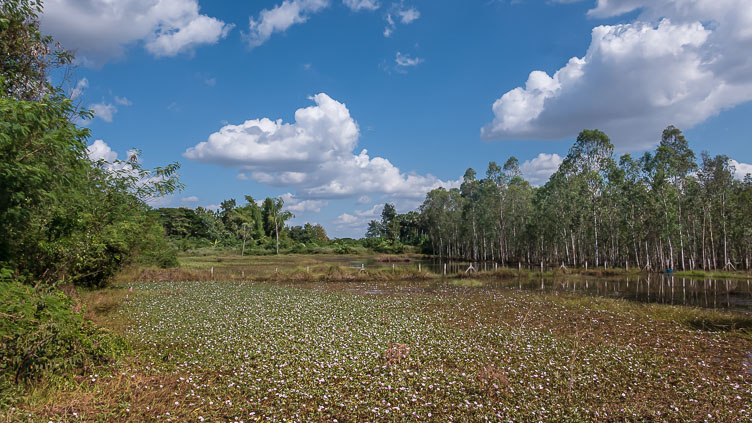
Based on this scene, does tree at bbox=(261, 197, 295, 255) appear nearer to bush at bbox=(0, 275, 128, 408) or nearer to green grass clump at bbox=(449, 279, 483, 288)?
green grass clump at bbox=(449, 279, 483, 288)

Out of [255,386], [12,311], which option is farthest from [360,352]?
[12,311]

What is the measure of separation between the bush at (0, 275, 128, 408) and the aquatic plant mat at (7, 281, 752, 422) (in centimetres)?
63

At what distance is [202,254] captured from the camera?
8606 cm

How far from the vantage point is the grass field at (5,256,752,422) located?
27.1 feet

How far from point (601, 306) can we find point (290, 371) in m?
18.8

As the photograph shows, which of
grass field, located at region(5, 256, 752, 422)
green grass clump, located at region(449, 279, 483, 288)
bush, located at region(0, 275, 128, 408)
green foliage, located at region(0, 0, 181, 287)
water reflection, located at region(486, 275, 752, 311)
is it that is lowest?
water reflection, located at region(486, 275, 752, 311)

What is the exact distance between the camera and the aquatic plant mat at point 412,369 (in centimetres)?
826

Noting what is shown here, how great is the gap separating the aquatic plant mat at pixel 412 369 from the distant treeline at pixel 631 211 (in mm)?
37924

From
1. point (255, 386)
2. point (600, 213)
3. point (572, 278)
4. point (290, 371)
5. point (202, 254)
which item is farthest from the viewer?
point (202, 254)

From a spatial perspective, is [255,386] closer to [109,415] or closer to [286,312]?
[109,415]

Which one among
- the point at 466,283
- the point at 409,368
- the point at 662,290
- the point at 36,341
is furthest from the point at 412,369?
the point at 662,290

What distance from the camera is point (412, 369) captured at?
11.0 meters

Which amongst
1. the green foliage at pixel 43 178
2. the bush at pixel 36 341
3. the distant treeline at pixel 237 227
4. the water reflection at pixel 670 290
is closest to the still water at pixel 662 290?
the water reflection at pixel 670 290

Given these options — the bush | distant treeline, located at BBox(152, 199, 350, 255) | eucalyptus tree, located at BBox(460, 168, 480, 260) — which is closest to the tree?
distant treeline, located at BBox(152, 199, 350, 255)
